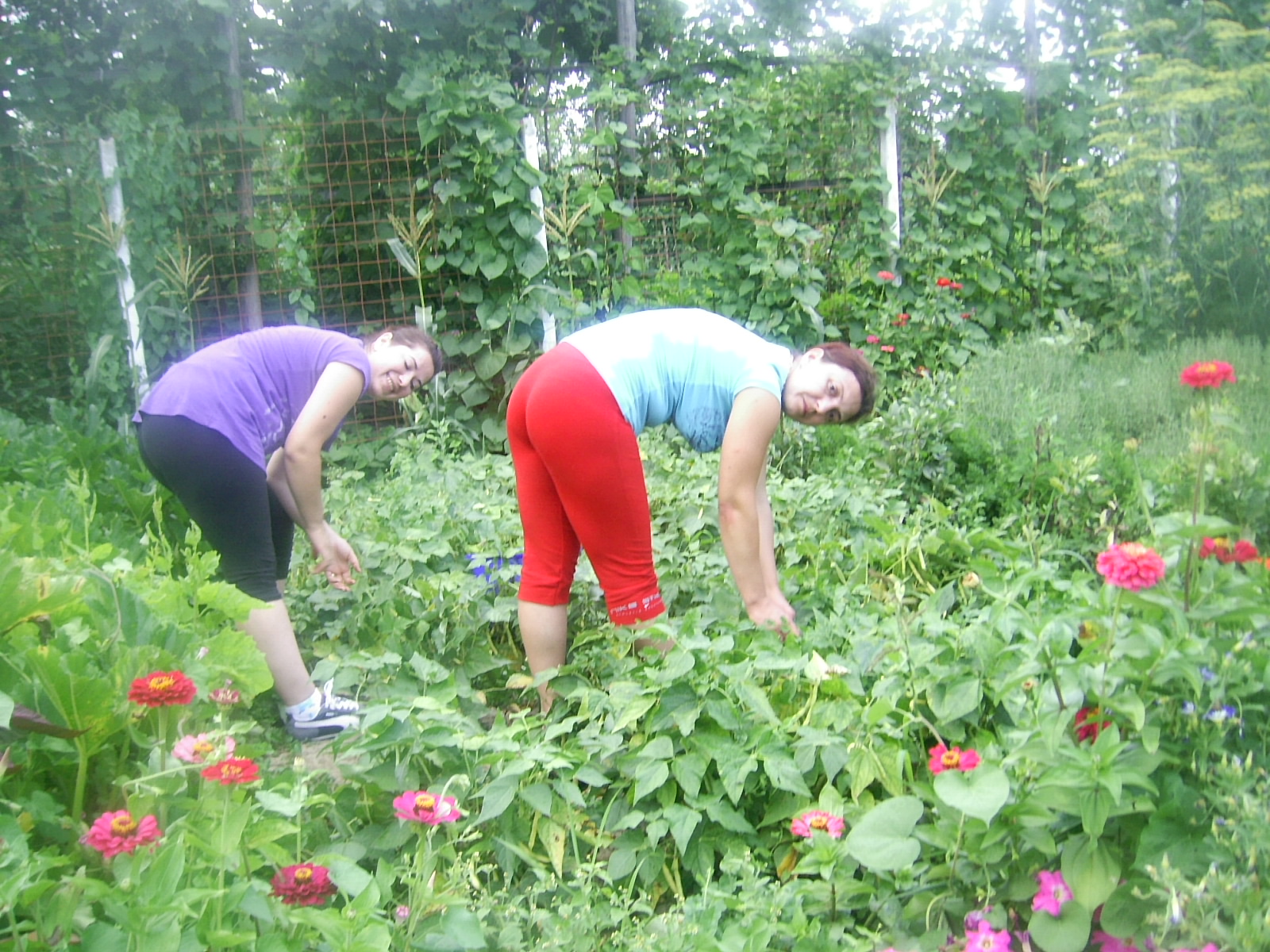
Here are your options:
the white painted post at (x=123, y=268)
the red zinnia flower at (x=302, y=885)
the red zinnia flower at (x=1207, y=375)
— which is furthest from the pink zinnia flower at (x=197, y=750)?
the white painted post at (x=123, y=268)

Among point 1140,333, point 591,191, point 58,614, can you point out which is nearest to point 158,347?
point 591,191

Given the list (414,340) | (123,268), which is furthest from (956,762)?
(123,268)

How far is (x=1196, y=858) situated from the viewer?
1.44 metres

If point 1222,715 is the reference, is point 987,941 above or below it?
below

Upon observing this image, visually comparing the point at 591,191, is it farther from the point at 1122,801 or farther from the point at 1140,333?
the point at 1122,801

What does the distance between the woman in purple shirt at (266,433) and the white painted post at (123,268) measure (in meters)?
3.27

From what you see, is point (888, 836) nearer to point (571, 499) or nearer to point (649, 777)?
point (649, 777)

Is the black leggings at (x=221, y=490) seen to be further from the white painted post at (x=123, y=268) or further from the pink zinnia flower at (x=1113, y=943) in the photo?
the white painted post at (x=123, y=268)

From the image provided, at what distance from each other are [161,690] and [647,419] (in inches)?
54.4

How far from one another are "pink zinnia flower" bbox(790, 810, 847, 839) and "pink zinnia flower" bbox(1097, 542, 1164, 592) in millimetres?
597

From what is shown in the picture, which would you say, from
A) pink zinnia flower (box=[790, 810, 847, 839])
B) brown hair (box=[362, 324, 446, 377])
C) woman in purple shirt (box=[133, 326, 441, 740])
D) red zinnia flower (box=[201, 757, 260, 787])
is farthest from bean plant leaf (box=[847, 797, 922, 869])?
brown hair (box=[362, 324, 446, 377])

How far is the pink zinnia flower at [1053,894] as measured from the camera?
4.95 ft

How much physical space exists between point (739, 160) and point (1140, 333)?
246 centimetres

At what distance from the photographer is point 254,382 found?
8.90 feet
